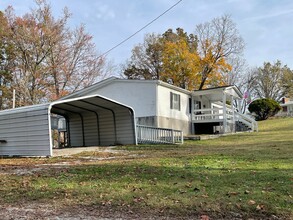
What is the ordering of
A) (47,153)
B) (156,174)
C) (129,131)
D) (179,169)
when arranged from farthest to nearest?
(129,131) → (47,153) → (179,169) → (156,174)

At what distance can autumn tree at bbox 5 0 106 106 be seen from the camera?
1128 inches

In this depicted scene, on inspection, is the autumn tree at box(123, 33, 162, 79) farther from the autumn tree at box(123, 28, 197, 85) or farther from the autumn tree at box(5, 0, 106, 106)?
the autumn tree at box(5, 0, 106, 106)

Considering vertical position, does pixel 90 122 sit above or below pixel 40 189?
above

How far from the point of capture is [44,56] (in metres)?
29.8

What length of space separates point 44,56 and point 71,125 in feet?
41.4

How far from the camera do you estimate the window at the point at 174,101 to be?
21500 mm

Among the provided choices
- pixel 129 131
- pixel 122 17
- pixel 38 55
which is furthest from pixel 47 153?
pixel 38 55

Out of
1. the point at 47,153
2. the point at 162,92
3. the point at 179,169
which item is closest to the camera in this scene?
the point at 179,169

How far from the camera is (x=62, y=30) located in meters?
30.6

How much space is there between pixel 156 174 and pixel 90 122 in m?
13.1

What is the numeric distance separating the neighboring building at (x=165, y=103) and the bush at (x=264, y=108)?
50.5 feet

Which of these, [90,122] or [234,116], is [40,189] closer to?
[90,122]

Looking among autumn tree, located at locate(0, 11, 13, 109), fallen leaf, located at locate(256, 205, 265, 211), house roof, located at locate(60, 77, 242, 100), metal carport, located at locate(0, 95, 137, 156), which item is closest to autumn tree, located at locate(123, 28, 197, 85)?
house roof, located at locate(60, 77, 242, 100)

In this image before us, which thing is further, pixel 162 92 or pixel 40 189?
pixel 162 92
